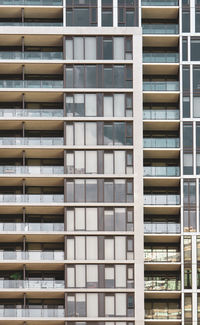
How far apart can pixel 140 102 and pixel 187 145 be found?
5.77 m

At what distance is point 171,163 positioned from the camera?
60.1m

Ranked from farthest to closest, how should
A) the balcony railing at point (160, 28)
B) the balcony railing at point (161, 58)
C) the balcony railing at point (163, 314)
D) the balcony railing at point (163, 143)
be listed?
the balcony railing at point (160, 28) < the balcony railing at point (161, 58) < the balcony railing at point (163, 143) < the balcony railing at point (163, 314)

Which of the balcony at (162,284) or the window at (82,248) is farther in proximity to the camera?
the balcony at (162,284)

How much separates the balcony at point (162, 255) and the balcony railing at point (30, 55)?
19.7m

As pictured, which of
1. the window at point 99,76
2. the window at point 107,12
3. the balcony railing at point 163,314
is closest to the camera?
the balcony railing at point 163,314

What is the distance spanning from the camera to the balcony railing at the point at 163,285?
185ft

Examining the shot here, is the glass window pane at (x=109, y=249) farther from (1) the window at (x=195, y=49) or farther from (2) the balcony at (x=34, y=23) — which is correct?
(2) the balcony at (x=34, y=23)

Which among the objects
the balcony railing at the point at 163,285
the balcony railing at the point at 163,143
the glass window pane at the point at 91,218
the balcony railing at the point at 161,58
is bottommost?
the balcony railing at the point at 163,285

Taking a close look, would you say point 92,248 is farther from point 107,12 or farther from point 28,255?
point 107,12

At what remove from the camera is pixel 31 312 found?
5509 centimetres

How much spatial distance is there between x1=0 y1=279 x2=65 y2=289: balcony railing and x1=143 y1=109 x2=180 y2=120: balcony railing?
16921 millimetres

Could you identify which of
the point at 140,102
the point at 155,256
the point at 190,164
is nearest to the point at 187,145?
the point at 190,164

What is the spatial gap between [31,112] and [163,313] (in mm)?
21656

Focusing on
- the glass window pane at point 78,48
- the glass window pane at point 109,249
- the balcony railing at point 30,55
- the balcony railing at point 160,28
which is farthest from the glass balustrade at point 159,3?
the glass window pane at point 109,249
